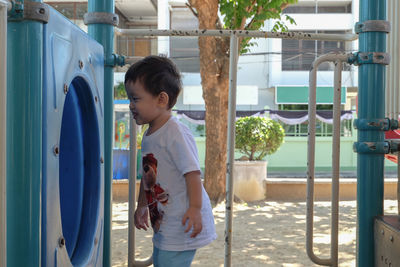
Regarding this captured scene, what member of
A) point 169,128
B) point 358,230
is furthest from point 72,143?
point 358,230

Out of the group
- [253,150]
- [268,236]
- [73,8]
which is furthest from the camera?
[73,8]

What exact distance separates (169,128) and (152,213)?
31 centimetres

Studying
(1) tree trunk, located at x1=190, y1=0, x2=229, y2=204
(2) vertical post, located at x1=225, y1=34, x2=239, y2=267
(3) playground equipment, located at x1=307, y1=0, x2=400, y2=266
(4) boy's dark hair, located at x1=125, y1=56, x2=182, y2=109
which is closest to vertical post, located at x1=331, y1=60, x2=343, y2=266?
(3) playground equipment, located at x1=307, y1=0, x2=400, y2=266

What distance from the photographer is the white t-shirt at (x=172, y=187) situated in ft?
5.03

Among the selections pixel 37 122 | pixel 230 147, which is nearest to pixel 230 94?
pixel 230 147

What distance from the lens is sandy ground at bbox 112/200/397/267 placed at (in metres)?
3.82

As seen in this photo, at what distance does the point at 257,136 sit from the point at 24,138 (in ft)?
21.9

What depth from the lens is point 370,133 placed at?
1925 millimetres

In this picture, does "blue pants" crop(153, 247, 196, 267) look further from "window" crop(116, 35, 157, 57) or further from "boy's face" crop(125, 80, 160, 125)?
"window" crop(116, 35, 157, 57)

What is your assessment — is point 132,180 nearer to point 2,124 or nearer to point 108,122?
point 108,122

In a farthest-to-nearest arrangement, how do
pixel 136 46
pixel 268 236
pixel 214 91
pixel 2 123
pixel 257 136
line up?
pixel 136 46
pixel 257 136
pixel 214 91
pixel 268 236
pixel 2 123

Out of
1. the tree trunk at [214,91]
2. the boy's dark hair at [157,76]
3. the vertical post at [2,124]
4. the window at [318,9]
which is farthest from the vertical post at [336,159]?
the window at [318,9]

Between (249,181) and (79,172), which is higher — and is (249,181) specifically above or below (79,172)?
below

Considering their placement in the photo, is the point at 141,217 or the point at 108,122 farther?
the point at 108,122
